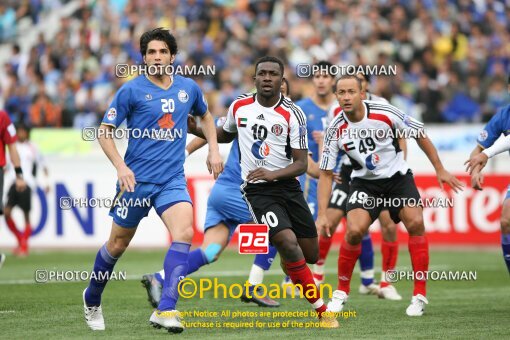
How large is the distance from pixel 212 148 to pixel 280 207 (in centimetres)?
83

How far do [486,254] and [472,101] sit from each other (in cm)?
519

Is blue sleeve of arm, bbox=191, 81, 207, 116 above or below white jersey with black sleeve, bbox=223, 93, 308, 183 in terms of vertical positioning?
above

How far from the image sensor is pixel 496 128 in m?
10.8

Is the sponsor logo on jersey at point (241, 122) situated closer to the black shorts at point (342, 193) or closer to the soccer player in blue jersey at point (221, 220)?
the soccer player in blue jersey at point (221, 220)

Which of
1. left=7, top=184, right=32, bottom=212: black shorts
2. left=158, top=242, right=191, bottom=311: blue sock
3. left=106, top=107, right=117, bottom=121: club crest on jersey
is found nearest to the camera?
left=158, top=242, right=191, bottom=311: blue sock

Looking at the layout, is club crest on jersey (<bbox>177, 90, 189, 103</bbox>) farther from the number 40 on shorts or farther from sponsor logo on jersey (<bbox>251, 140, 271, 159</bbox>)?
the number 40 on shorts

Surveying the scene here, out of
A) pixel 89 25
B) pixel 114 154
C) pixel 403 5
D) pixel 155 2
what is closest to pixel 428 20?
pixel 403 5

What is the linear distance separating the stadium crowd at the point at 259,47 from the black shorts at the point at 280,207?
499 inches

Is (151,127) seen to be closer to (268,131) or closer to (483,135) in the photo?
(268,131)

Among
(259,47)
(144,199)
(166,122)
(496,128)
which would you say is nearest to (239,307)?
(144,199)

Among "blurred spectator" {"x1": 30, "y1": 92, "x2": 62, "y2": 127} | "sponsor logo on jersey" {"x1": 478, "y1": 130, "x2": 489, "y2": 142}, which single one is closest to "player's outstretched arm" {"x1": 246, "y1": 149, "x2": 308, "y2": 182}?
"sponsor logo on jersey" {"x1": 478, "y1": 130, "x2": 489, "y2": 142}

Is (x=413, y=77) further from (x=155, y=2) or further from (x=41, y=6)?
(x=41, y=6)

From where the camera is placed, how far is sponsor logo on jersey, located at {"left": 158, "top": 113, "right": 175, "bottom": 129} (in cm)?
892

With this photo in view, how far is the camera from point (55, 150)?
66.3ft
